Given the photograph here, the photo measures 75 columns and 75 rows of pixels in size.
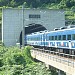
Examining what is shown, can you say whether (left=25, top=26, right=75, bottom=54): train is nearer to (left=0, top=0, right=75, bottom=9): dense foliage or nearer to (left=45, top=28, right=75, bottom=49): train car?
(left=45, top=28, right=75, bottom=49): train car

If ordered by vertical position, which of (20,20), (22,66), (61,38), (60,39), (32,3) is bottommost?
A: (22,66)

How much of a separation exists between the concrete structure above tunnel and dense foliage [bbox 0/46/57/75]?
2628cm

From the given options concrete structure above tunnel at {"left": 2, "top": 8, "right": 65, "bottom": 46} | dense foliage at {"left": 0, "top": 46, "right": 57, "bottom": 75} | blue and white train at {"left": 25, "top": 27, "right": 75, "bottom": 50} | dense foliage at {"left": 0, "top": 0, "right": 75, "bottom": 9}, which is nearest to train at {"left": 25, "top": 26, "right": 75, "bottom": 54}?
blue and white train at {"left": 25, "top": 27, "right": 75, "bottom": 50}

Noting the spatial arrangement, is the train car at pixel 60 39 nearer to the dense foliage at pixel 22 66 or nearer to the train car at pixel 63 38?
the train car at pixel 63 38

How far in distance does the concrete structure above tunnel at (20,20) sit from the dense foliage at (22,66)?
86.2ft

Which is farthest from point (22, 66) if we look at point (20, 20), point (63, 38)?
point (20, 20)

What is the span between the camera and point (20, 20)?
2968 inches

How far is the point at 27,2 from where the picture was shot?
12544 centimetres

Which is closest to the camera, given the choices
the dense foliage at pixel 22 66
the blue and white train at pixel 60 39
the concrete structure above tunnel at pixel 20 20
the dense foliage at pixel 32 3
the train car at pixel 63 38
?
the train car at pixel 63 38

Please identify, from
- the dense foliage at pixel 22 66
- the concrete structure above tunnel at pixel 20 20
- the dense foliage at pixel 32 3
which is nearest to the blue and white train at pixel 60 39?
the dense foliage at pixel 22 66

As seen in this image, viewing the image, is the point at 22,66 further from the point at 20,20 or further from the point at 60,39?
the point at 20,20

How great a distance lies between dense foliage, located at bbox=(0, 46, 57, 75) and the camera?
35.5m

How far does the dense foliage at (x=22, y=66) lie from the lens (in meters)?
35.5

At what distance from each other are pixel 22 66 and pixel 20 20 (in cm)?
3600
